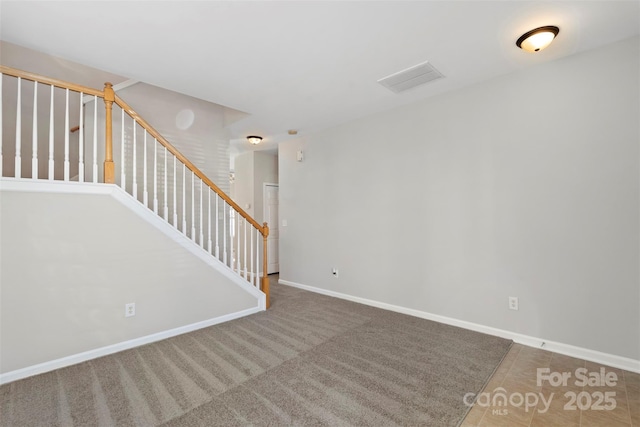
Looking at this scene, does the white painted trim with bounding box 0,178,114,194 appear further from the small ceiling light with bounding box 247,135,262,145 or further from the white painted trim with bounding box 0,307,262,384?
the small ceiling light with bounding box 247,135,262,145

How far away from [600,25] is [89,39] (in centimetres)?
389

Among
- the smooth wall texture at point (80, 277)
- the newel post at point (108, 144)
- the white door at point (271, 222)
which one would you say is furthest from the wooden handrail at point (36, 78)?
the white door at point (271, 222)

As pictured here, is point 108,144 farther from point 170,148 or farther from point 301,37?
point 301,37

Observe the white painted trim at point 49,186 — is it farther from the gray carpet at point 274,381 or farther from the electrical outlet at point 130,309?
Answer: the gray carpet at point 274,381

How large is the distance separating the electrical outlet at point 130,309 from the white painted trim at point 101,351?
0.25m

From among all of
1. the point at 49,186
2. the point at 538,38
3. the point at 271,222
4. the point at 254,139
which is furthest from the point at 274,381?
the point at 271,222

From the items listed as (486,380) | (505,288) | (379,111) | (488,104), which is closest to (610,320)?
(505,288)

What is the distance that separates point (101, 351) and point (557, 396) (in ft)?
11.9

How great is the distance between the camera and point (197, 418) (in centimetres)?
179

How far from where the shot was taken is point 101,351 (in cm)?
260

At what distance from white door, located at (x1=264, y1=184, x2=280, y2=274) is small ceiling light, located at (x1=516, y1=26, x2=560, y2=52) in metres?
4.93

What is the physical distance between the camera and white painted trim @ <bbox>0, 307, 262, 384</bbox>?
2233mm

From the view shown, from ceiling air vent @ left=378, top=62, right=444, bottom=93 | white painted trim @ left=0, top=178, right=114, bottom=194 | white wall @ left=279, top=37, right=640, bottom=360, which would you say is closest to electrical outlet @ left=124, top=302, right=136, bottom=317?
white painted trim @ left=0, top=178, right=114, bottom=194

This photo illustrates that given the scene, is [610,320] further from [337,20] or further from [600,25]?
[337,20]
